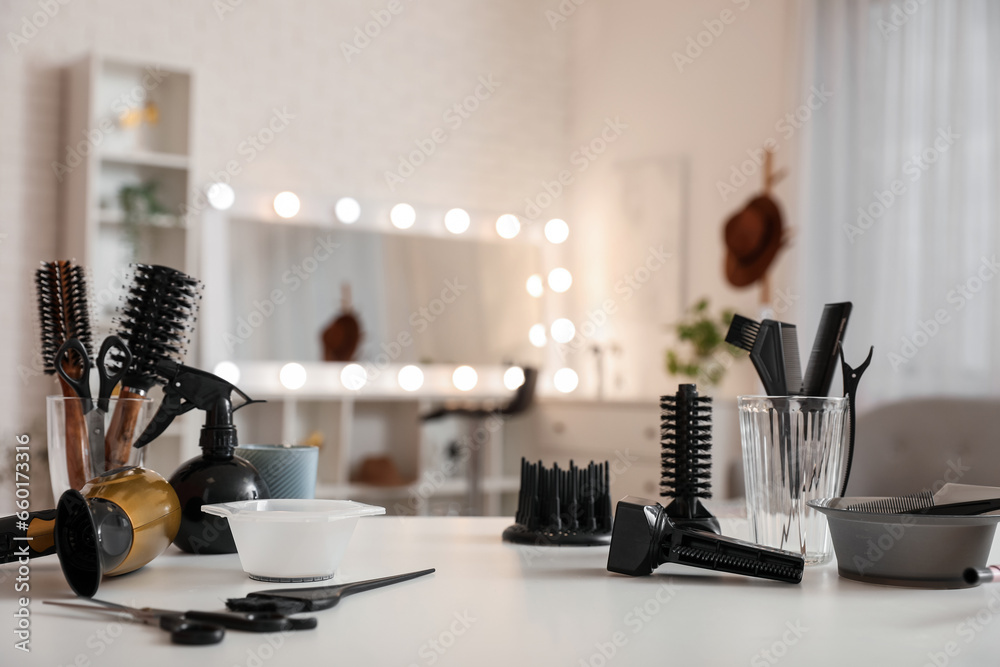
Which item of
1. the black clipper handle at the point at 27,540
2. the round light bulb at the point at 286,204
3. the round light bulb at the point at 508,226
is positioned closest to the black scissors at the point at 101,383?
the black clipper handle at the point at 27,540

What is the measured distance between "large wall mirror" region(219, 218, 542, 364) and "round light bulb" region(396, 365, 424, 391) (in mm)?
47

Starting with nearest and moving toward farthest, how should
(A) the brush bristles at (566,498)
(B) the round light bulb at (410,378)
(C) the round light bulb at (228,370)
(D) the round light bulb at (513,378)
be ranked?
1. (A) the brush bristles at (566,498)
2. (C) the round light bulb at (228,370)
3. (B) the round light bulb at (410,378)
4. (D) the round light bulb at (513,378)

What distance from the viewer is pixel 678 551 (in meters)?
0.79

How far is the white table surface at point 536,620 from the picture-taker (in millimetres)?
546

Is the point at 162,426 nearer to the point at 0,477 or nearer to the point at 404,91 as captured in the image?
the point at 0,477

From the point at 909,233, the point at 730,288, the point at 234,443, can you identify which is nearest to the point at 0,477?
the point at 234,443

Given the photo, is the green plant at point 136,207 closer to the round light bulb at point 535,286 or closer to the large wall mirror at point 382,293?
the large wall mirror at point 382,293

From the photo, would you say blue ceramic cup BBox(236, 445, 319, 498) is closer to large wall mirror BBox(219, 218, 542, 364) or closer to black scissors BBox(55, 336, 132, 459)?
black scissors BBox(55, 336, 132, 459)

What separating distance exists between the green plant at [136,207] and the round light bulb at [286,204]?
1.72 ft

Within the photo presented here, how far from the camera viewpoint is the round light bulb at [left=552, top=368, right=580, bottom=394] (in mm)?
4594

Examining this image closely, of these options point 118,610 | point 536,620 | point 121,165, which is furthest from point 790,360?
point 121,165

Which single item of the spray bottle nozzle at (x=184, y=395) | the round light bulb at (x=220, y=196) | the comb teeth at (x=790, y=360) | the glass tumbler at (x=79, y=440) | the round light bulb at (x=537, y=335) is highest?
the round light bulb at (x=220, y=196)

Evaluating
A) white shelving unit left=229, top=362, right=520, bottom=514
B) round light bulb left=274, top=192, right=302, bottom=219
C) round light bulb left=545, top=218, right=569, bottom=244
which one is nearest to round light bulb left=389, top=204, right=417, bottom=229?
round light bulb left=274, top=192, right=302, bottom=219

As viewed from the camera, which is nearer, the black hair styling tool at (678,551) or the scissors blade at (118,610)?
the scissors blade at (118,610)
